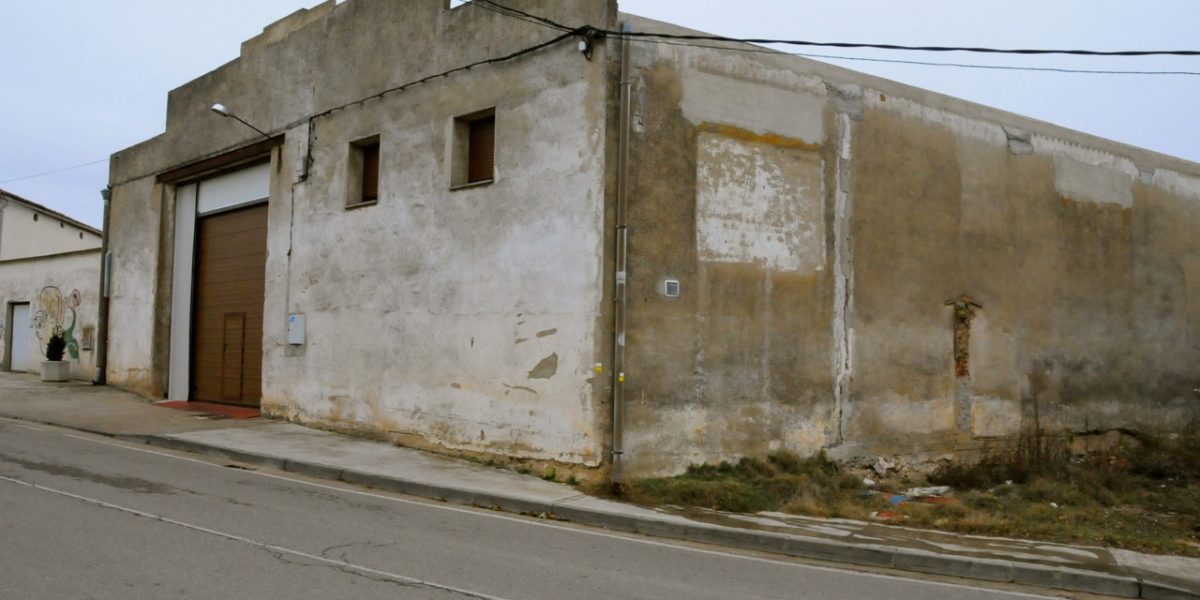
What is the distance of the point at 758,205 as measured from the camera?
43.0 feet

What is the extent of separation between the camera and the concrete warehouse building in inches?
481

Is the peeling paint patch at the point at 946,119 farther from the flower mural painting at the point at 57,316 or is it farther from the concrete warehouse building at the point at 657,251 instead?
the flower mural painting at the point at 57,316

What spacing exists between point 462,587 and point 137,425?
12111 millimetres

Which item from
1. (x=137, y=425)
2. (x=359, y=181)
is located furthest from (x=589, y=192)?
(x=137, y=425)

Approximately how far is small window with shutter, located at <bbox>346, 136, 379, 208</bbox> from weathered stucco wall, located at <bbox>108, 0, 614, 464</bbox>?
12 centimetres

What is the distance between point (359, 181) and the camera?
16109mm

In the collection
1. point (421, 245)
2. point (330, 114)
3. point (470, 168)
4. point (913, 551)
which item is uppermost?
point (330, 114)

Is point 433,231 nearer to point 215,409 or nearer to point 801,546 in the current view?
point 215,409

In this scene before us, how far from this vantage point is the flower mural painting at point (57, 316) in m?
24.7

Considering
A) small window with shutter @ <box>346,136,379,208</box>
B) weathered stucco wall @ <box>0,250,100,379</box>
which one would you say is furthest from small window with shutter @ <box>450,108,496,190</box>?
weathered stucco wall @ <box>0,250,100,379</box>

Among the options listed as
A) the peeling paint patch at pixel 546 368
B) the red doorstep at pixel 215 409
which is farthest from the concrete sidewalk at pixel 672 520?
the peeling paint patch at pixel 546 368

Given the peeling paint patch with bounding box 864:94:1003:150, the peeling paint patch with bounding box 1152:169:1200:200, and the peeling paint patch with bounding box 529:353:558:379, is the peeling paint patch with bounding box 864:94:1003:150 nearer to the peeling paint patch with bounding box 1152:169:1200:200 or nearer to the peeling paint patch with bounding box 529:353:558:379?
the peeling paint patch with bounding box 1152:169:1200:200

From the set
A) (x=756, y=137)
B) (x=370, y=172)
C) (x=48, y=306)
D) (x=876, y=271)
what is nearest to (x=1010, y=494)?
(x=876, y=271)

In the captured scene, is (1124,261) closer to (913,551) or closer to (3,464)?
(913,551)
